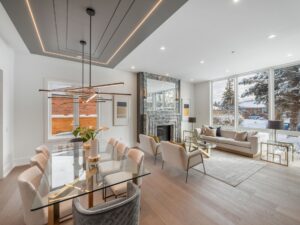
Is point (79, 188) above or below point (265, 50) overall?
below

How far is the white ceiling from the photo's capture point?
2.14m

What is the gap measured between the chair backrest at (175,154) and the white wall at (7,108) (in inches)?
144

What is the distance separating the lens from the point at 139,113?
5.57 meters

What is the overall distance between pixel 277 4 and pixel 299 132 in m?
4.37

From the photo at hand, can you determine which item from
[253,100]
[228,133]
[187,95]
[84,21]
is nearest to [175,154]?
[84,21]

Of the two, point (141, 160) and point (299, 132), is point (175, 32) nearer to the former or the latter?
point (141, 160)

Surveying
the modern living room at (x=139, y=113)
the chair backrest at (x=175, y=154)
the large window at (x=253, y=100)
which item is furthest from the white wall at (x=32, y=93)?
the large window at (x=253, y=100)

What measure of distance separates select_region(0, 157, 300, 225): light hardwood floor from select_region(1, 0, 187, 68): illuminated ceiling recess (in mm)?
3027

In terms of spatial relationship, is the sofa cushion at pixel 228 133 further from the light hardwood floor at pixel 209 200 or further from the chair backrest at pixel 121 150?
the chair backrest at pixel 121 150

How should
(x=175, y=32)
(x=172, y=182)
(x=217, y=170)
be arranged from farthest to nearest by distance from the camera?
(x=217, y=170), (x=172, y=182), (x=175, y=32)

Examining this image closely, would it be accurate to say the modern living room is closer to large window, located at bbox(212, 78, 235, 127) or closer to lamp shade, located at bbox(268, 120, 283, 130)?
lamp shade, located at bbox(268, 120, 283, 130)

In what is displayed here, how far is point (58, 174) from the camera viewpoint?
199 centimetres

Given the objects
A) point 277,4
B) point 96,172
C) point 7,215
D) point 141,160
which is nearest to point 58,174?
point 96,172

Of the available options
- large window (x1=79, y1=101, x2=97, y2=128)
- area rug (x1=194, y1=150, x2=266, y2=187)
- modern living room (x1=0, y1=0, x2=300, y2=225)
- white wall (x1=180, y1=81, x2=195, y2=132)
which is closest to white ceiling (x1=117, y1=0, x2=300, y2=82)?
modern living room (x1=0, y1=0, x2=300, y2=225)
